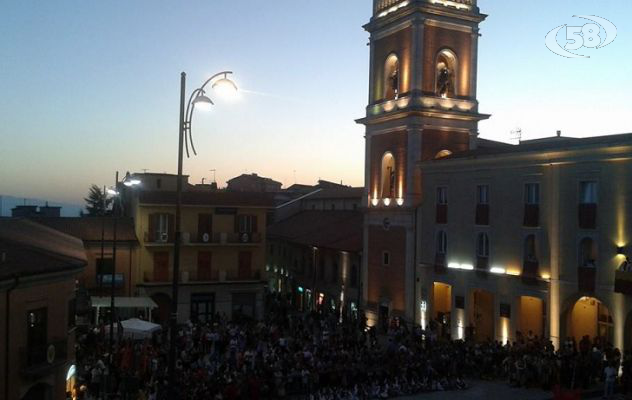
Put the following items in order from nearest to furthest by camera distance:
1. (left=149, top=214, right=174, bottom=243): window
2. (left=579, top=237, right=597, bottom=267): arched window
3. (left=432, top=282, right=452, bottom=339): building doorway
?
(left=579, top=237, right=597, bottom=267): arched window, (left=432, top=282, right=452, bottom=339): building doorway, (left=149, top=214, right=174, bottom=243): window

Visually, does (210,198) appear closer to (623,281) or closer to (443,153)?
(443,153)

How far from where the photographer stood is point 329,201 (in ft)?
192

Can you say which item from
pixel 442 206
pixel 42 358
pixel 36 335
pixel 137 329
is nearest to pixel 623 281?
pixel 442 206

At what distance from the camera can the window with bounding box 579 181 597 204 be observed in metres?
26.7

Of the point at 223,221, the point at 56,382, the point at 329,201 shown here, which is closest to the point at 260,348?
the point at 56,382

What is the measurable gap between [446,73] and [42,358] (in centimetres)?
2725

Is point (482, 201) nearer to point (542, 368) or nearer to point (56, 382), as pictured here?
point (542, 368)

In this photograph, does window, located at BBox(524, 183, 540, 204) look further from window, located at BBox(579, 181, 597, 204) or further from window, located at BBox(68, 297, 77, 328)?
window, located at BBox(68, 297, 77, 328)

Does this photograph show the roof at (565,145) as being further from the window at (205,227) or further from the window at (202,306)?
the window at (202,306)

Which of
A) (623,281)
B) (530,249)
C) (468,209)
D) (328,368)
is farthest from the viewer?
(468,209)

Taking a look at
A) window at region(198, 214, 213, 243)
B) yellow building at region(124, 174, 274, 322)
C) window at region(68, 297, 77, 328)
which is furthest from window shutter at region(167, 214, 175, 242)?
window at region(68, 297, 77, 328)

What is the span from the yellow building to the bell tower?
727cm

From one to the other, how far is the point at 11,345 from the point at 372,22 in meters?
29.4

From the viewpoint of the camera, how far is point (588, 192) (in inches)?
1062
